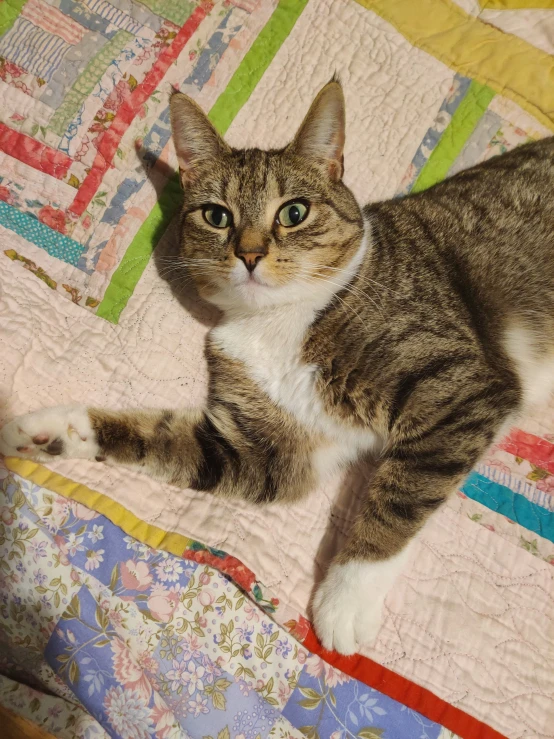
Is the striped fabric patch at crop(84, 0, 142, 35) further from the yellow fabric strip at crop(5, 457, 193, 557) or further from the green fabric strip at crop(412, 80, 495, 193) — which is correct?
the yellow fabric strip at crop(5, 457, 193, 557)

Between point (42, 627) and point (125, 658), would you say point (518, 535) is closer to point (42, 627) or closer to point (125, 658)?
point (125, 658)

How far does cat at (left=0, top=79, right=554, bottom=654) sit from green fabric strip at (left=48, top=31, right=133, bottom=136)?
0.39 m

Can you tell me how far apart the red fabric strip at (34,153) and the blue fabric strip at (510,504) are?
171 cm

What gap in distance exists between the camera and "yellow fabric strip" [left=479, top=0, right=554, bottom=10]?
2.19m

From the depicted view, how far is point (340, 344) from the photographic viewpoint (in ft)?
5.24

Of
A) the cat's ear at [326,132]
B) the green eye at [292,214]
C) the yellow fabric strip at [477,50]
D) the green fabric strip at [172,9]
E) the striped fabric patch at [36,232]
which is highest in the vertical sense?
the yellow fabric strip at [477,50]

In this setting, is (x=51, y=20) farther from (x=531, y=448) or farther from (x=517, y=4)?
(x=531, y=448)

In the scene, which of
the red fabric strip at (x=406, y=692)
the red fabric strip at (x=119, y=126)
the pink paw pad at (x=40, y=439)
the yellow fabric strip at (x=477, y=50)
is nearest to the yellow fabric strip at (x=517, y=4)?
the yellow fabric strip at (x=477, y=50)

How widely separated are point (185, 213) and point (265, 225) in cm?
33

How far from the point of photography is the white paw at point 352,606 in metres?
1.48

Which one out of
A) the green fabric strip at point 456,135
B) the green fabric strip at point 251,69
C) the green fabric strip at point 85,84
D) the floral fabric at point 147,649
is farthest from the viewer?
the green fabric strip at point 456,135

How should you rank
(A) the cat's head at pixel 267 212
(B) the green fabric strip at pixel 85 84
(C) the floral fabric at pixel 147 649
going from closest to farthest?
1. (C) the floral fabric at pixel 147 649
2. (A) the cat's head at pixel 267 212
3. (B) the green fabric strip at pixel 85 84

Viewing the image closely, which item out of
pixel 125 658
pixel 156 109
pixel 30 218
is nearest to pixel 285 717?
pixel 125 658

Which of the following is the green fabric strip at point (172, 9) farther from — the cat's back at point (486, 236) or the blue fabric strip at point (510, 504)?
the blue fabric strip at point (510, 504)
